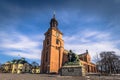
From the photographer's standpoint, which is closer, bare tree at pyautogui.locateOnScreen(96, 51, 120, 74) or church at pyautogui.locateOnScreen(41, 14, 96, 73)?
bare tree at pyautogui.locateOnScreen(96, 51, 120, 74)

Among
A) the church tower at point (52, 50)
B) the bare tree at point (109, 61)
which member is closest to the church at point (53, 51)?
the church tower at point (52, 50)

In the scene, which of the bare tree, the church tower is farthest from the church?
the bare tree

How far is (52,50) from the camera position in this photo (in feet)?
163

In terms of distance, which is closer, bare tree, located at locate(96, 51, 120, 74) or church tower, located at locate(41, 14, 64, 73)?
bare tree, located at locate(96, 51, 120, 74)

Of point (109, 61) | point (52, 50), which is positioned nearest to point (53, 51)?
point (52, 50)

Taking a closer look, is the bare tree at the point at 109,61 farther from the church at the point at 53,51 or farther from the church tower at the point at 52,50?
the church tower at the point at 52,50

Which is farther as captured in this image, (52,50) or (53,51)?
(53,51)

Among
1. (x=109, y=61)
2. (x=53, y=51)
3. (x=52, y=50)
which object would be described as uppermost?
(x=52, y=50)

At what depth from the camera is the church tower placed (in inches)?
1901

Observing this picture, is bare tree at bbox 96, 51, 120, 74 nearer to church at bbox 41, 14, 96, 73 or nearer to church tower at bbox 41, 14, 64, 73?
church at bbox 41, 14, 96, 73

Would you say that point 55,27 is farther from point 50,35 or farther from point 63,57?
point 63,57

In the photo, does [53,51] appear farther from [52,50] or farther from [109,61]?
[109,61]

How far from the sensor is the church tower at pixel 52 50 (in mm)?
48275

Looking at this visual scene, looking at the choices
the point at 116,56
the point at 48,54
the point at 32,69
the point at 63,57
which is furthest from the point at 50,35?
the point at 32,69
